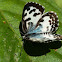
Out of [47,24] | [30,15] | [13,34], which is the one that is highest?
[30,15]

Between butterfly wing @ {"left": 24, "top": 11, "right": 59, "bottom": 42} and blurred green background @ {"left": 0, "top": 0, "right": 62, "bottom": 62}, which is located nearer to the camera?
blurred green background @ {"left": 0, "top": 0, "right": 62, "bottom": 62}

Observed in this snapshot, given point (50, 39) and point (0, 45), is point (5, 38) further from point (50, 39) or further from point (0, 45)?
point (50, 39)

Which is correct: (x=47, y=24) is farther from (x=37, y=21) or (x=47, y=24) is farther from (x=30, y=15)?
(x=30, y=15)

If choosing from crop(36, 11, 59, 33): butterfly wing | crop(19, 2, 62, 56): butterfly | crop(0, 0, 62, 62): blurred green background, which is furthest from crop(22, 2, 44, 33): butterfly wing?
crop(0, 0, 62, 62): blurred green background

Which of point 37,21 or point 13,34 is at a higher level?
point 37,21

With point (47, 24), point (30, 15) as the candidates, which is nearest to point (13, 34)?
point (30, 15)

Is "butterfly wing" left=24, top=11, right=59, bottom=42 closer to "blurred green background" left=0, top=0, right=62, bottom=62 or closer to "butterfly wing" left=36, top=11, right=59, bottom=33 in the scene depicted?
"butterfly wing" left=36, top=11, right=59, bottom=33
